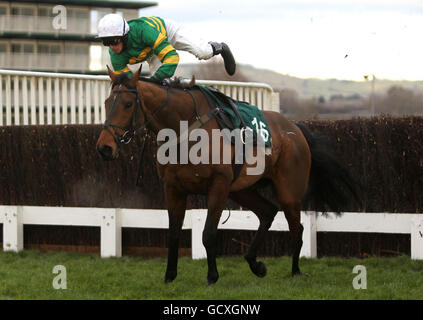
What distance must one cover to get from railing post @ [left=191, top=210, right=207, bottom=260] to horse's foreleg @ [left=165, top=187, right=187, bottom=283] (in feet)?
5.47

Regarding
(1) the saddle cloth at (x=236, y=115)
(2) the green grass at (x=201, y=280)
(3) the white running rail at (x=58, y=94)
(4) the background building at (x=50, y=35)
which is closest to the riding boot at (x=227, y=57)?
(1) the saddle cloth at (x=236, y=115)

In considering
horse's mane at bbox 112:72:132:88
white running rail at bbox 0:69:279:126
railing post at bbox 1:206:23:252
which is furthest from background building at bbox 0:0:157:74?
horse's mane at bbox 112:72:132:88

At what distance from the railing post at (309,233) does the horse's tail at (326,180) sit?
44 cm

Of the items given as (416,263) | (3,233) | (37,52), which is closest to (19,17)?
(37,52)

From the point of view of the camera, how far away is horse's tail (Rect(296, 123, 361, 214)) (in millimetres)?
6922

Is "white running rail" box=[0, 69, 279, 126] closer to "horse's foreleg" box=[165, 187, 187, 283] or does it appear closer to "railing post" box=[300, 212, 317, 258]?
"railing post" box=[300, 212, 317, 258]

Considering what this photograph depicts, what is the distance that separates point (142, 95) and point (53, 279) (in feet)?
6.11

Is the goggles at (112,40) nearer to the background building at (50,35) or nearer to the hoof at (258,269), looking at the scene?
the hoof at (258,269)

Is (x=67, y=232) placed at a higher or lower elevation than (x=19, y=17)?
lower

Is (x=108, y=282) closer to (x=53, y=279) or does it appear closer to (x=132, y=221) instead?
(x=53, y=279)

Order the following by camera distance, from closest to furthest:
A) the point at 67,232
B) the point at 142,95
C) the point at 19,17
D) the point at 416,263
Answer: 1. the point at 142,95
2. the point at 416,263
3. the point at 67,232
4. the point at 19,17

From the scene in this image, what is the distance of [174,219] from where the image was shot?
5922 mm

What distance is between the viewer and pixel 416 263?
693cm

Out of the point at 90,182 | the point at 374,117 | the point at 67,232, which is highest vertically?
A: the point at 374,117
